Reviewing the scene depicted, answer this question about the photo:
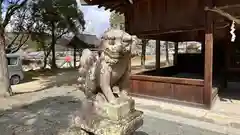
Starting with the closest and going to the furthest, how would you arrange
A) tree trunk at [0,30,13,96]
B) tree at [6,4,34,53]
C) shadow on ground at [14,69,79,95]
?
tree trunk at [0,30,13,96] → shadow on ground at [14,69,79,95] → tree at [6,4,34,53]

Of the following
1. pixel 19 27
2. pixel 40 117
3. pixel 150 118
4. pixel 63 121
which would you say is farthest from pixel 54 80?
pixel 150 118

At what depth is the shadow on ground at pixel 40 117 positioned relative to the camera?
4.62 metres

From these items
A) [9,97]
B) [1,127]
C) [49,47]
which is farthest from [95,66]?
[49,47]

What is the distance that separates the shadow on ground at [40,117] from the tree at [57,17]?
11996mm

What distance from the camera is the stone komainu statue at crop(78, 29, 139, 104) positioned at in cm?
237

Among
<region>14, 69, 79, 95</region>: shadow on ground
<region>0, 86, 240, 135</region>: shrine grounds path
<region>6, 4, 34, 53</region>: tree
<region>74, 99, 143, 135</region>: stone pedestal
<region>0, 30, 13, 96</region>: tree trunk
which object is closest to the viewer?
<region>74, 99, 143, 135</region>: stone pedestal

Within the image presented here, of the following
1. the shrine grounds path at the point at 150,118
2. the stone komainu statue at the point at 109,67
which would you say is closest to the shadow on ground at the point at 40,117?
the shrine grounds path at the point at 150,118

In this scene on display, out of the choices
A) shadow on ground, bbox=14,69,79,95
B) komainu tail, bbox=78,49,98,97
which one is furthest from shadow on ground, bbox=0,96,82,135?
shadow on ground, bbox=14,69,79,95

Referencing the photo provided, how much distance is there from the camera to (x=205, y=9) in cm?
555

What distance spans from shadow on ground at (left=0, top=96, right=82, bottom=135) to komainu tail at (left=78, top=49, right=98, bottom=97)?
2128 mm

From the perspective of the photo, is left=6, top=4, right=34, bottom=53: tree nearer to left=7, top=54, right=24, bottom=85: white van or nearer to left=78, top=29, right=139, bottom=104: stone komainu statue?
left=7, top=54, right=24, bottom=85: white van

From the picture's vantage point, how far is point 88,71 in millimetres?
2641

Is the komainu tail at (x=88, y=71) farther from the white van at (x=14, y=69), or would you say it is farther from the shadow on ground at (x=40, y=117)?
the white van at (x=14, y=69)

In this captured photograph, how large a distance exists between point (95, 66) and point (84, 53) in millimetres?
278
